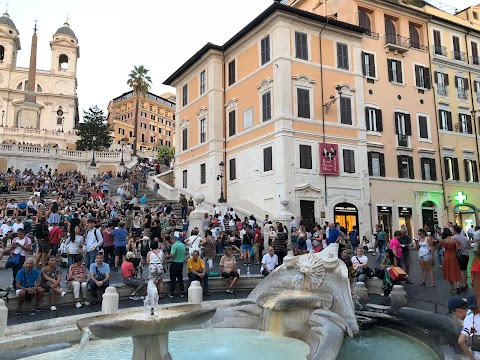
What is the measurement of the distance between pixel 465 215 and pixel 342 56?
49.7 ft

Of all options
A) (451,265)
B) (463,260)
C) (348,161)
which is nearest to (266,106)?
(348,161)

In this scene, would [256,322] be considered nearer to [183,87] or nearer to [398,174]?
[398,174]

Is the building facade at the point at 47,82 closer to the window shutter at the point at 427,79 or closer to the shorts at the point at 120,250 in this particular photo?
the window shutter at the point at 427,79

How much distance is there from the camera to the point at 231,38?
1129 inches

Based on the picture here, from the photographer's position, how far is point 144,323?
4.91 metres

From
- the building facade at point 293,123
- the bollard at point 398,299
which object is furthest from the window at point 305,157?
the bollard at point 398,299

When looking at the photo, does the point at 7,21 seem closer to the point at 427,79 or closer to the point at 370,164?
the point at 427,79

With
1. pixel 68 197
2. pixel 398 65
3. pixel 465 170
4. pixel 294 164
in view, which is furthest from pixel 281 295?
pixel 465 170

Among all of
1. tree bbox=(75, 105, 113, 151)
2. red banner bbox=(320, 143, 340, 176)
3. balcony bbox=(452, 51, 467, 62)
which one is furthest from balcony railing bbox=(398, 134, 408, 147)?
tree bbox=(75, 105, 113, 151)

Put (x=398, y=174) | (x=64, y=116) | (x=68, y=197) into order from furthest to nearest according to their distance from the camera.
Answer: (x=64, y=116) < (x=398, y=174) < (x=68, y=197)

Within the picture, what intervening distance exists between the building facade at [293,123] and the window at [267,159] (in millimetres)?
60

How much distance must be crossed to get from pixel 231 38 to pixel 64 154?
24456 mm

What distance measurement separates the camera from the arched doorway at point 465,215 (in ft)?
99.0

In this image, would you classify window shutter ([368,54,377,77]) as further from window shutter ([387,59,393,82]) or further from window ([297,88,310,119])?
window ([297,88,310,119])
